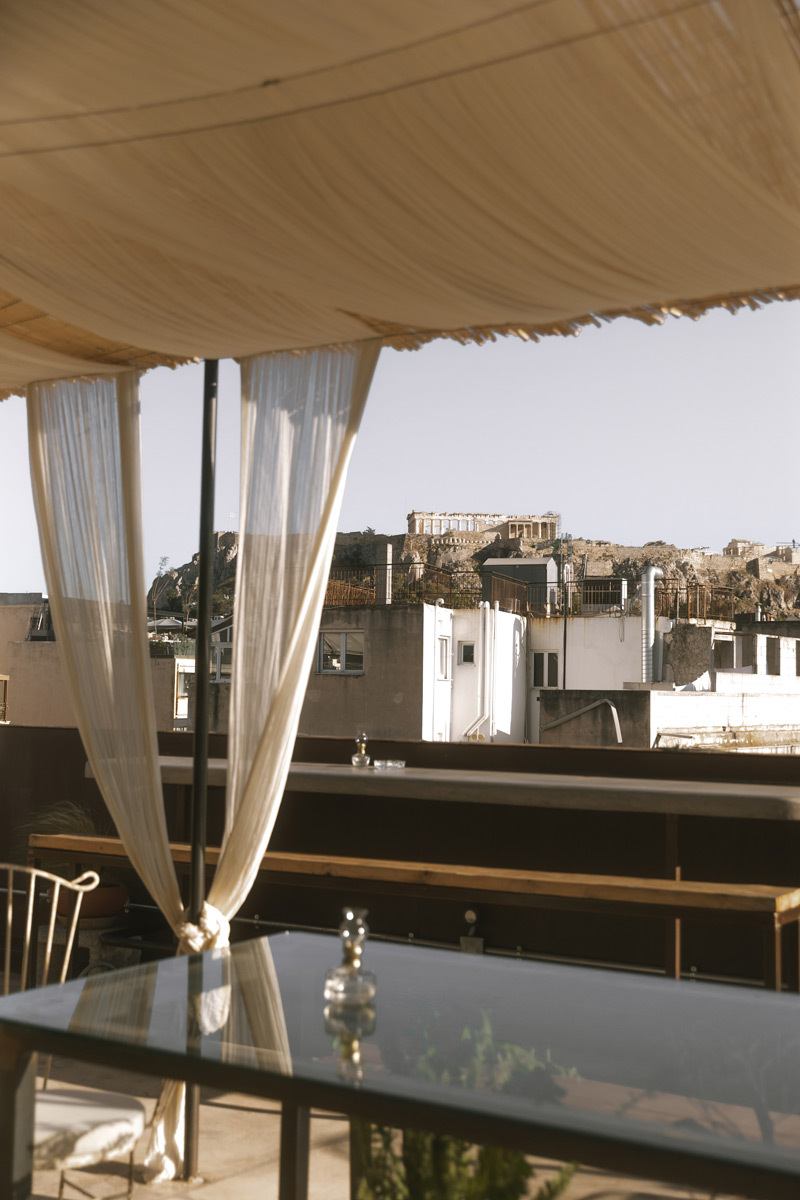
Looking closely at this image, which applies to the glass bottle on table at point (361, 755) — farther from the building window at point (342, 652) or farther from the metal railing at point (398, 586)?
the building window at point (342, 652)

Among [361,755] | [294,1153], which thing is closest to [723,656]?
[361,755]

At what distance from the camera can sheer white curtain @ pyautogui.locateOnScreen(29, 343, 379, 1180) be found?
10.7ft

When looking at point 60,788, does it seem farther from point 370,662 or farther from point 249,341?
point 370,662

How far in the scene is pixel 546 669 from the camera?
79.8 feet

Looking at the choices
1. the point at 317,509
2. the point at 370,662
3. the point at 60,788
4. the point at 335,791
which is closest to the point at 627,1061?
the point at 317,509

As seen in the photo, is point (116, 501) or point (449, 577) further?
point (449, 577)

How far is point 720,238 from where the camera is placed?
2.21 m

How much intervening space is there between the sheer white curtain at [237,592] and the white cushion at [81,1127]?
31.7 inches

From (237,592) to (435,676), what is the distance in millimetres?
17848

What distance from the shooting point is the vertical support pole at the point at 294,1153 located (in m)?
1.89

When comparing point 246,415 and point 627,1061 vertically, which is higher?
point 246,415

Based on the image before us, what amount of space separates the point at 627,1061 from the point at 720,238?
1.52 m

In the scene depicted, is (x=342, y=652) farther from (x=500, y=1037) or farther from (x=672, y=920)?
(x=500, y=1037)

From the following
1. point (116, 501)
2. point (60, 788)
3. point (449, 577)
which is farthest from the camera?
point (449, 577)
